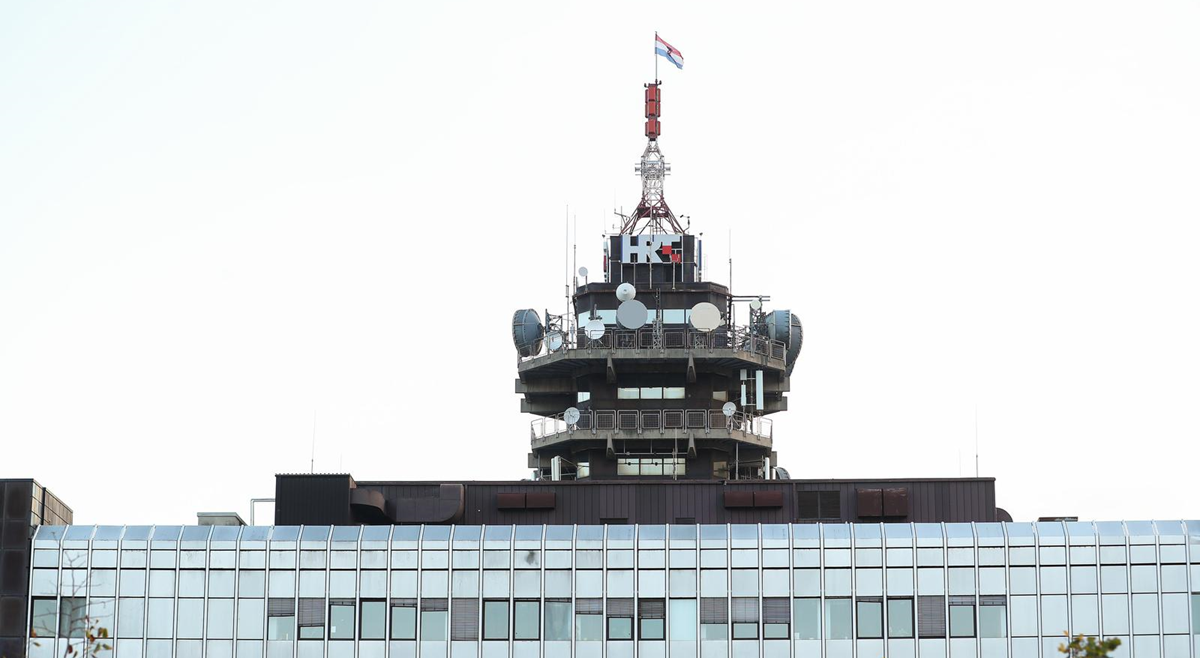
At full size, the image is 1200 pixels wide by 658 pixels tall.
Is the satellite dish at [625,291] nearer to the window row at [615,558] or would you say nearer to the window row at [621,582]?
the window row at [615,558]

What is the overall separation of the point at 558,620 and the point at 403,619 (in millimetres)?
6314

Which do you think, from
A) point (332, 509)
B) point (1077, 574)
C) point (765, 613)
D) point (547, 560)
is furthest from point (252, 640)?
point (1077, 574)

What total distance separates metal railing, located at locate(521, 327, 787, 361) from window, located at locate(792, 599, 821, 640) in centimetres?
2130

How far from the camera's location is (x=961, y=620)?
8494 cm

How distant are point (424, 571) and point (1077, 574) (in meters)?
26.7

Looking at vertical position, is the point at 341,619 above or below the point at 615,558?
below

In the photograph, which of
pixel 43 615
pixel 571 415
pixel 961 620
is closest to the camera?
pixel 43 615

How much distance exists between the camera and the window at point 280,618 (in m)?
85.2

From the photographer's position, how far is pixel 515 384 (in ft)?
353

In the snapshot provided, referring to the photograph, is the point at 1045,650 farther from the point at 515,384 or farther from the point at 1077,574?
the point at 515,384

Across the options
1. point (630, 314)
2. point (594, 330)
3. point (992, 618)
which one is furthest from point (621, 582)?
point (630, 314)

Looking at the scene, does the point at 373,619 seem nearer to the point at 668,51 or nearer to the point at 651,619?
the point at 651,619

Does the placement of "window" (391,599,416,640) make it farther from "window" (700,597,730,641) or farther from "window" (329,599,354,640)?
"window" (700,597,730,641)

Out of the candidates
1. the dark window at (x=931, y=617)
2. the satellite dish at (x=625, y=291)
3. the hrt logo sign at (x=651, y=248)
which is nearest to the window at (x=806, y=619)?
the dark window at (x=931, y=617)
